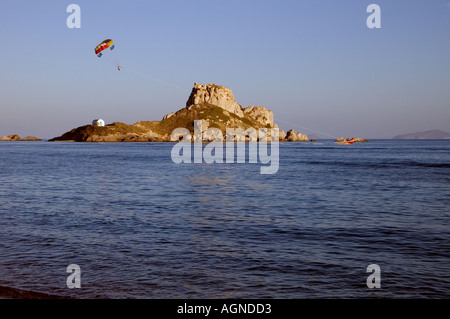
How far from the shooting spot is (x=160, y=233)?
1991 centimetres

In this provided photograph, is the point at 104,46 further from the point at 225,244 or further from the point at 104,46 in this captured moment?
the point at 225,244

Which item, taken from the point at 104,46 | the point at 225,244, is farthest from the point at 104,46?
the point at 225,244

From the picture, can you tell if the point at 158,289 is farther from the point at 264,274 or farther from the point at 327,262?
the point at 327,262

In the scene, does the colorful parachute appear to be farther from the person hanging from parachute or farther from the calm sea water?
the calm sea water

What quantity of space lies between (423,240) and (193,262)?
1100 cm

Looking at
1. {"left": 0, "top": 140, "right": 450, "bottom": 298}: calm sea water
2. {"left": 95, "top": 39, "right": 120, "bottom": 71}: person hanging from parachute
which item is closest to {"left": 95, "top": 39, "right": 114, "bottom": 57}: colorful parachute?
{"left": 95, "top": 39, "right": 120, "bottom": 71}: person hanging from parachute

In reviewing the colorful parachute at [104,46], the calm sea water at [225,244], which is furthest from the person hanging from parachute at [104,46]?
the calm sea water at [225,244]

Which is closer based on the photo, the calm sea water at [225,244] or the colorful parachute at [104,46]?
the calm sea water at [225,244]

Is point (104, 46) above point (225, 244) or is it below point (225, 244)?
above

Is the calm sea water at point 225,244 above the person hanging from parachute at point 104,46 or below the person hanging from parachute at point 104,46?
below

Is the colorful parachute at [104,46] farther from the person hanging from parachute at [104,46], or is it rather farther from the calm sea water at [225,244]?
the calm sea water at [225,244]

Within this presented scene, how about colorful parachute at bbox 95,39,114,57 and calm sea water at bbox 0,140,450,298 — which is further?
colorful parachute at bbox 95,39,114,57

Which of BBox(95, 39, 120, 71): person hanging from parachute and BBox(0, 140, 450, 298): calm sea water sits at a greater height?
BBox(95, 39, 120, 71): person hanging from parachute

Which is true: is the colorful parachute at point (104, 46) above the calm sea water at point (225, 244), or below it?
above
